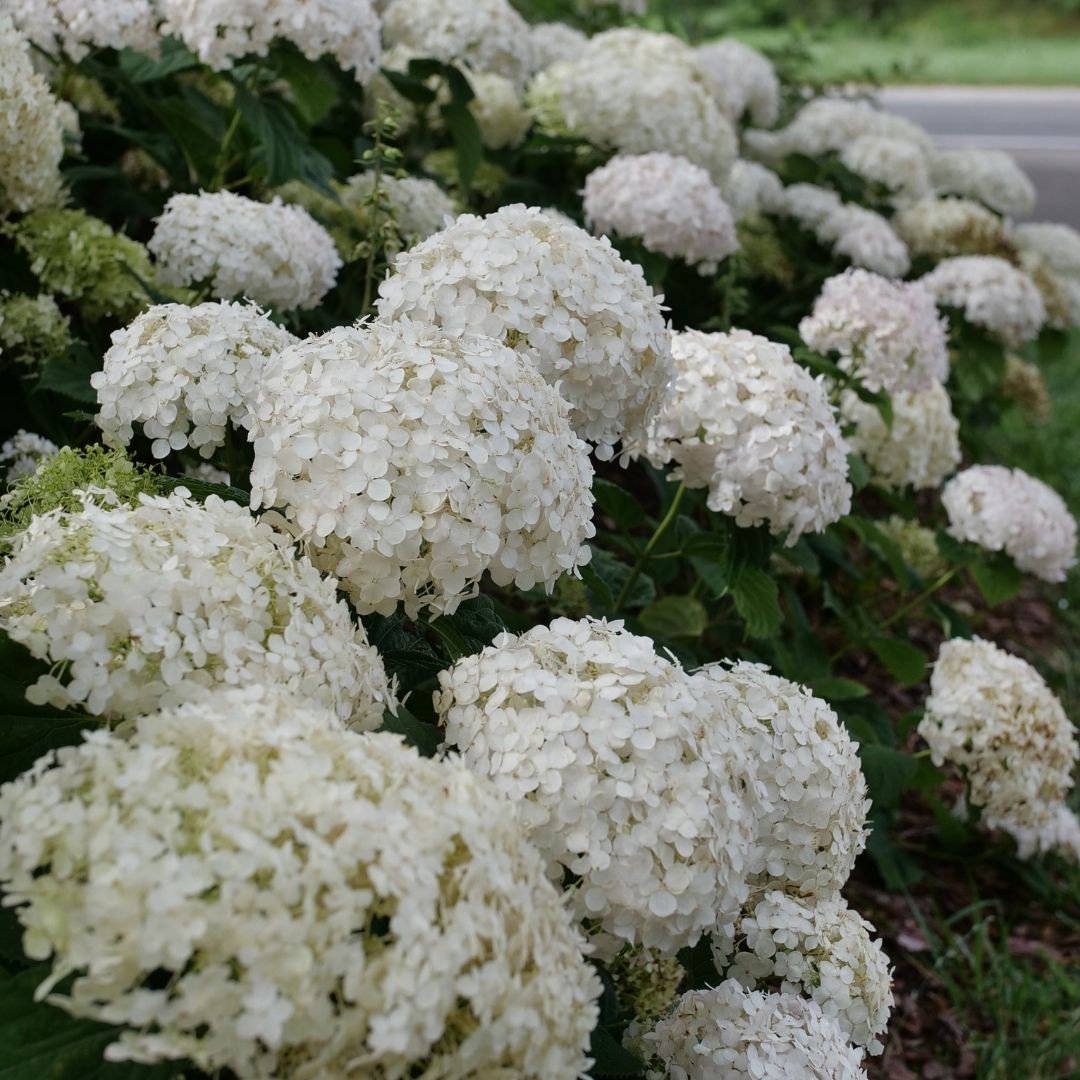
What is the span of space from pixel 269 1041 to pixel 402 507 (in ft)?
2.10

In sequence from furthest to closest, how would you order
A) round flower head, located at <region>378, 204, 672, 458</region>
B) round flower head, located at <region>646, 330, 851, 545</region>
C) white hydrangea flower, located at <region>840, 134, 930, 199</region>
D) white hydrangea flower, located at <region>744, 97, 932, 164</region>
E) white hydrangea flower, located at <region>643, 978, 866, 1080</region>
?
white hydrangea flower, located at <region>744, 97, 932, 164</region> → white hydrangea flower, located at <region>840, 134, 930, 199</region> → round flower head, located at <region>646, 330, 851, 545</region> → round flower head, located at <region>378, 204, 672, 458</region> → white hydrangea flower, located at <region>643, 978, 866, 1080</region>

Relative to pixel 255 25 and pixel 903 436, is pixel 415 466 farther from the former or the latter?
pixel 903 436

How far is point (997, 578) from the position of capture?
3.52m

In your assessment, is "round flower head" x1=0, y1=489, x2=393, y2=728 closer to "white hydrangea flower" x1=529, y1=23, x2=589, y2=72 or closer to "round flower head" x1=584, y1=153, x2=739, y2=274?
"round flower head" x1=584, y1=153, x2=739, y2=274

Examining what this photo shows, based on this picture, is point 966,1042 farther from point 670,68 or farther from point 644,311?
point 670,68

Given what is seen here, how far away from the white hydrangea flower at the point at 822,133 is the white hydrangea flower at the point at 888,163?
15 centimetres

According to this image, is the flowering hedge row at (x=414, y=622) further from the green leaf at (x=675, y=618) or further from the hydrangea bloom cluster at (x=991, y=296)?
the hydrangea bloom cluster at (x=991, y=296)

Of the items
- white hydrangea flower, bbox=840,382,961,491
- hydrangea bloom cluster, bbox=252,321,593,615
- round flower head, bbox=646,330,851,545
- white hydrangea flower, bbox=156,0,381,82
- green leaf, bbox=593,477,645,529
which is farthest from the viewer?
white hydrangea flower, bbox=840,382,961,491

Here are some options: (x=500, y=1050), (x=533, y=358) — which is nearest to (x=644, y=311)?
(x=533, y=358)

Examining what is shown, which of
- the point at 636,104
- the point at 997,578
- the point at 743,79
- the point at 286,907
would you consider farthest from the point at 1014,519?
the point at 743,79

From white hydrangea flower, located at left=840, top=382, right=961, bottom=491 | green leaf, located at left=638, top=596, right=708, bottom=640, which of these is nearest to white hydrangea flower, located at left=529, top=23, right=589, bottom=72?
white hydrangea flower, located at left=840, top=382, right=961, bottom=491

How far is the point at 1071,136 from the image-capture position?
53.3 ft

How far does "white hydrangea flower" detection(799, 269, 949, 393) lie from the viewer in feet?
9.97

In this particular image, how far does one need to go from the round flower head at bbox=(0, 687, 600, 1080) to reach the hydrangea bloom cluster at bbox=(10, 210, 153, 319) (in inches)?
59.9
